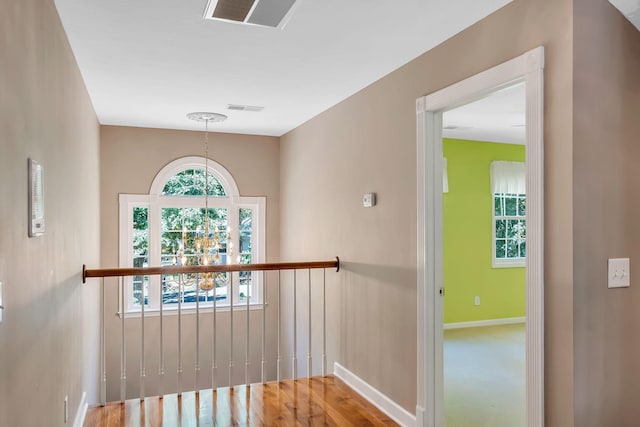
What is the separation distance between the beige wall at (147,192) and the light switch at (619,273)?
14.3ft

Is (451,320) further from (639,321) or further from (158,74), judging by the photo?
(158,74)

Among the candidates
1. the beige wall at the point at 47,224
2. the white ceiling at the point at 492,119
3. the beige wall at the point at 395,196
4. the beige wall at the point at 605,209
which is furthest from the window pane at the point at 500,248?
the beige wall at the point at 47,224

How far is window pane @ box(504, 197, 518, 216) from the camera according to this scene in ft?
21.8

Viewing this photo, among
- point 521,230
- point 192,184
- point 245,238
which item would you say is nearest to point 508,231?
point 521,230

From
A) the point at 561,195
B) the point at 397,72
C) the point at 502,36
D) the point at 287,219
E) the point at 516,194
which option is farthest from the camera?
the point at 516,194

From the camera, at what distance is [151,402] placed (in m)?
3.40

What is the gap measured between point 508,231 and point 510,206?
37 centimetres

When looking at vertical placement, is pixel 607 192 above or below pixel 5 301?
above

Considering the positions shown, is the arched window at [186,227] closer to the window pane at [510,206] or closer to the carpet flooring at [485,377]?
the carpet flooring at [485,377]

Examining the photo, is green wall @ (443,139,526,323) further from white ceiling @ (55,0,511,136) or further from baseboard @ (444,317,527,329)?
white ceiling @ (55,0,511,136)

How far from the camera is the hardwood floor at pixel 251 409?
309 centimetres

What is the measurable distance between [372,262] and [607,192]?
182 centimetres

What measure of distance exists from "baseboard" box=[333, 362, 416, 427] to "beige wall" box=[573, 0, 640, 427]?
130cm

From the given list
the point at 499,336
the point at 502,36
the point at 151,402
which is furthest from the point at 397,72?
the point at 499,336
